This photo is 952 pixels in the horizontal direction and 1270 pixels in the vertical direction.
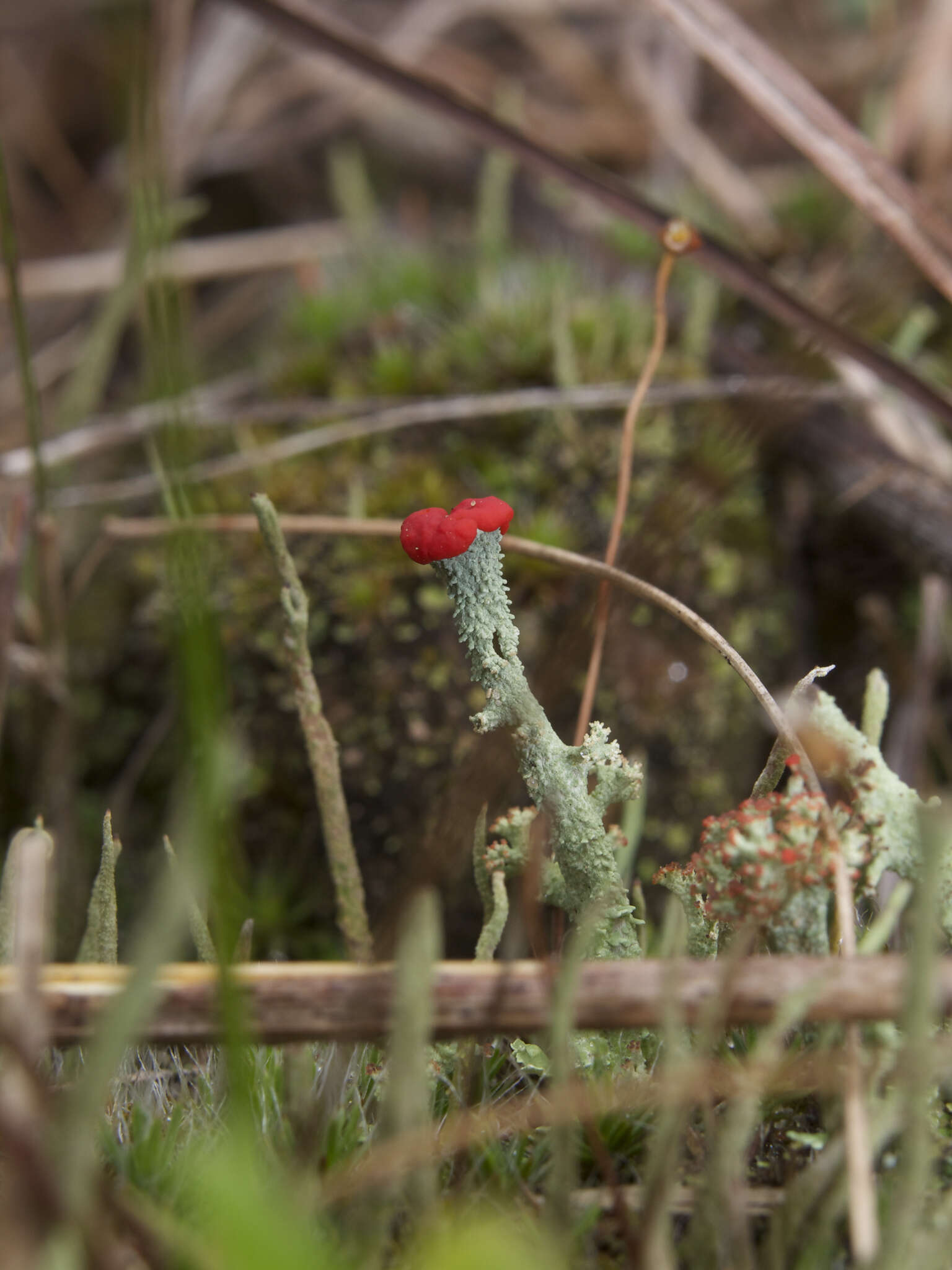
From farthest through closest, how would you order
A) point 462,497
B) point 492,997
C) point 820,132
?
point 462,497 → point 820,132 → point 492,997

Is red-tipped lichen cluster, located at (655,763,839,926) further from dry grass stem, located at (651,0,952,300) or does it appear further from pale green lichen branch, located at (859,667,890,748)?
dry grass stem, located at (651,0,952,300)

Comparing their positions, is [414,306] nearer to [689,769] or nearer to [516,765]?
[689,769]

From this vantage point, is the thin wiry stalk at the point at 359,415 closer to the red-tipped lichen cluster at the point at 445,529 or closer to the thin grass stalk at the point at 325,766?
the thin grass stalk at the point at 325,766

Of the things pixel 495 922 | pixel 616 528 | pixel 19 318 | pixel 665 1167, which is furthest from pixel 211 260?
pixel 665 1167

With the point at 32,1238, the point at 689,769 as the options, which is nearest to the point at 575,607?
the point at 689,769

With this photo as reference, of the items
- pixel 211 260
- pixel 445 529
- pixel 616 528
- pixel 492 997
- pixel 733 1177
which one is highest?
pixel 211 260

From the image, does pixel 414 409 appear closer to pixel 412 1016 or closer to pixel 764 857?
pixel 764 857

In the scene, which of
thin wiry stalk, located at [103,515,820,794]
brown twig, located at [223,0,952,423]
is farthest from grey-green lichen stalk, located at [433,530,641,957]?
brown twig, located at [223,0,952,423]
